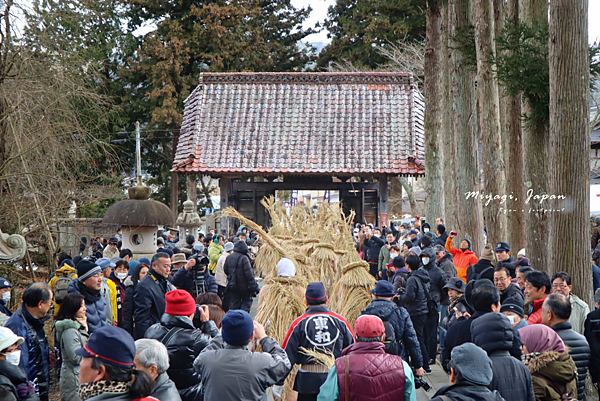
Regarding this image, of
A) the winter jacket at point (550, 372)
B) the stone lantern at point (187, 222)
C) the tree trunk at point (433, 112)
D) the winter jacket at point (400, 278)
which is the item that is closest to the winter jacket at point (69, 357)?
the winter jacket at point (550, 372)

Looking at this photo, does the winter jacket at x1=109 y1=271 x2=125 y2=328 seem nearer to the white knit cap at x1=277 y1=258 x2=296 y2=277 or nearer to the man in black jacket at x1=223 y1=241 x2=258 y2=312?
the white knit cap at x1=277 y1=258 x2=296 y2=277

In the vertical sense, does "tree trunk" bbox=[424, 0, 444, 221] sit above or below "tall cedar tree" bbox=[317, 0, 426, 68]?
below

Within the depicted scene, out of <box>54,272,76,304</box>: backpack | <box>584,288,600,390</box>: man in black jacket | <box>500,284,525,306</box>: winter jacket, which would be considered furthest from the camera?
<box>54,272,76,304</box>: backpack

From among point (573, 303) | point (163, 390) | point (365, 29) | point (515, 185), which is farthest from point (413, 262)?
point (365, 29)

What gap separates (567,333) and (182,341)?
331 cm

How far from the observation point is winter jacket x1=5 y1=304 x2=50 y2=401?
4867mm

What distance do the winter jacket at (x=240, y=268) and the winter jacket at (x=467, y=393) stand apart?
6.73 m

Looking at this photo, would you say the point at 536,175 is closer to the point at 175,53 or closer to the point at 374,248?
the point at 374,248

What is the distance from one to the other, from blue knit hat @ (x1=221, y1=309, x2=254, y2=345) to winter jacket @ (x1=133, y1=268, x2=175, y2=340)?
2.87 metres

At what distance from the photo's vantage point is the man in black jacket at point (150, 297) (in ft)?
21.9

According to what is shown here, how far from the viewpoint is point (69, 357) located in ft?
16.5

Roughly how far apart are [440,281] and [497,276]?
241cm

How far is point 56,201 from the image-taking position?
10.8 meters

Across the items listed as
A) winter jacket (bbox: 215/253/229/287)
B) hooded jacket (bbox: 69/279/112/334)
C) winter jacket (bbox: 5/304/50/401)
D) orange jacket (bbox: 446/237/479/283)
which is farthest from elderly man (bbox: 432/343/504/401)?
winter jacket (bbox: 215/253/229/287)
